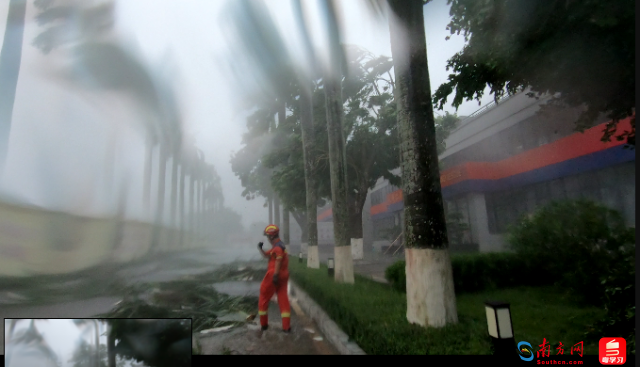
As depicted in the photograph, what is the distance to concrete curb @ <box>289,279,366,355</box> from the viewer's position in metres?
2.90

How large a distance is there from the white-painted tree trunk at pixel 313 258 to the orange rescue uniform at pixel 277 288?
3.11 feet

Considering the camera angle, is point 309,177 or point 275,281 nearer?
point 275,281

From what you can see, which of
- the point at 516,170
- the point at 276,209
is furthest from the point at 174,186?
the point at 516,170

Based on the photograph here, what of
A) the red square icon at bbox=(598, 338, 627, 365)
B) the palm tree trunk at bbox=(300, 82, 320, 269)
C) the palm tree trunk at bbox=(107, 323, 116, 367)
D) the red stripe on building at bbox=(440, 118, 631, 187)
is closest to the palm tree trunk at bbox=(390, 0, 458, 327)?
the red stripe on building at bbox=(440, 118, 631, 187)

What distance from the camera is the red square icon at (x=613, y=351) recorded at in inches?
102

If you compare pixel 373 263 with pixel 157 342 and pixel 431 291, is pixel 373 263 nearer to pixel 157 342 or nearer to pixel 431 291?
pixel 431 291

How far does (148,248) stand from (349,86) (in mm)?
2959

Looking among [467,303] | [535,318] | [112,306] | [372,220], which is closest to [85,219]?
[112,306]

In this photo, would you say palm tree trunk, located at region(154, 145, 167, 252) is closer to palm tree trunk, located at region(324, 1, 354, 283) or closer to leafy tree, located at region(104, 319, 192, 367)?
leafy tree, located at region(104, 319, 192, 367)

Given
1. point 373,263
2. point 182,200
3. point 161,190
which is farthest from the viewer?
point 373,263

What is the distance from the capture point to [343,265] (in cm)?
419

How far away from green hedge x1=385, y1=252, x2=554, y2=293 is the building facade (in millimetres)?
118

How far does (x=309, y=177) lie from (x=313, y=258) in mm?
1073

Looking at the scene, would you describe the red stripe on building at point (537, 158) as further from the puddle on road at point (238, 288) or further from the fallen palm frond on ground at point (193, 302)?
the fallen palm frond on ground at point (193, 302)
